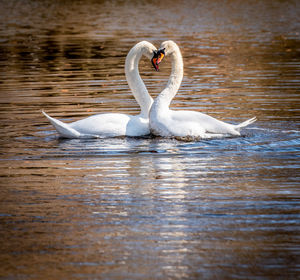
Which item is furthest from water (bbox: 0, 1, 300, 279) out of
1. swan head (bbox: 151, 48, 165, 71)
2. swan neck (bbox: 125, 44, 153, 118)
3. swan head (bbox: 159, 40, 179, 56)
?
swan head (bbox: 159, 40, 179, 56)

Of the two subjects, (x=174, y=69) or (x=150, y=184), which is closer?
(x=150, y=184)

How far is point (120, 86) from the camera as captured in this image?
52.7ft

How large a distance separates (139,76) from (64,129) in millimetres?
1800

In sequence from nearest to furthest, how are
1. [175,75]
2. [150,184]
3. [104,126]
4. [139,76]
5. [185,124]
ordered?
1. [150,184]
2. [185,124]
3. [104,126]
4. [175,75]
5. [139,76]

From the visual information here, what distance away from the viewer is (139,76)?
37.3ft

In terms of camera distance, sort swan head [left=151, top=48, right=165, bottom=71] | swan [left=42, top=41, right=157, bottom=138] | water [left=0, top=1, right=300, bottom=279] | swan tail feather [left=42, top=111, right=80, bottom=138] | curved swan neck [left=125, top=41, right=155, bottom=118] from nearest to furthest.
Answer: water [left=0, top=1, right=300, bottom=279] → swan tail feather [left=42, top=111, right=80, bottom=138] → swan [left=42, top=41, right=157, bottom=138] → swan head [left=151, top=48, right=165, bottom=71] → curved swan neck [left=125, top=41, right=155, bottom=118]

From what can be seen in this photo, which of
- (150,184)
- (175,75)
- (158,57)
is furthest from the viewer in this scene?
(175,75)

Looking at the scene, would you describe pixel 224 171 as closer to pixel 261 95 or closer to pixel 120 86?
pixel 261 95

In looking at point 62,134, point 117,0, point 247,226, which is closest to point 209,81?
point 62,134

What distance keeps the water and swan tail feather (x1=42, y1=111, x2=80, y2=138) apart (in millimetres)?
178

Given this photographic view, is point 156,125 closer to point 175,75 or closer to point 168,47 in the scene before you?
point 175,75

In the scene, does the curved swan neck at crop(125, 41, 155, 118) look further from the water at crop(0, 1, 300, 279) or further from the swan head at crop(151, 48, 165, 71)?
the water at crop(0, 1, 300, 279)

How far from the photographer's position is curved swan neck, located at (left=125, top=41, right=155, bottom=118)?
1129cm

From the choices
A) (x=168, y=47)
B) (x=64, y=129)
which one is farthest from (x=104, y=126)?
(x=168, y=47)
